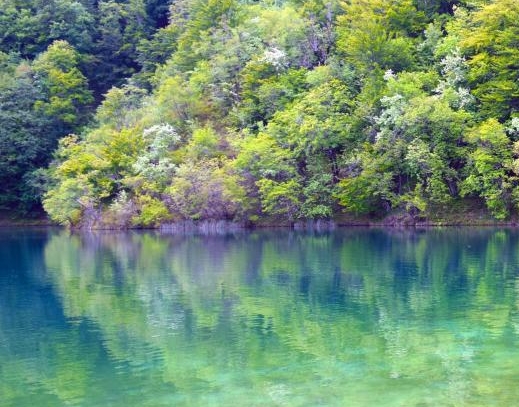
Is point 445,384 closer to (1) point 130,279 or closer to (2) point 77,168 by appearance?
(1) point 130,279

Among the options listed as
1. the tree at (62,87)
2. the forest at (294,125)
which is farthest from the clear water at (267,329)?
the tree at (62,87)

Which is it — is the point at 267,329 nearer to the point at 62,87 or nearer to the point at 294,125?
the point at 294,125

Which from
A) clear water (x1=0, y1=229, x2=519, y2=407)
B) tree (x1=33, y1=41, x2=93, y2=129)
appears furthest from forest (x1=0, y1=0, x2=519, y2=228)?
clear water (x1=0, y1=229, x2=519, y2=407)

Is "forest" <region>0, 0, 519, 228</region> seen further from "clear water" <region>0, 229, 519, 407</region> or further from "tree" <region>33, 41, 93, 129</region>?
"clear water" <region>0, 229, 519, 407</region>

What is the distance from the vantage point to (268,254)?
3058 cm

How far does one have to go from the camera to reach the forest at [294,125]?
43156 mm

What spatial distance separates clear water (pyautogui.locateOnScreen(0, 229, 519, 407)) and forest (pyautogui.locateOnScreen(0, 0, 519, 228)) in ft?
47.2

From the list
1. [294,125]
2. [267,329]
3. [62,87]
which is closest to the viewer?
[267,329]

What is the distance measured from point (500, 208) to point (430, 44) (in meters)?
13.4

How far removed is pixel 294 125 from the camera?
154 feet

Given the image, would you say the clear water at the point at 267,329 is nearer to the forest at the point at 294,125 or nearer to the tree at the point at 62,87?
the forest at the point at 294,125

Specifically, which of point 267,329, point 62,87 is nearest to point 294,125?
point 62,87

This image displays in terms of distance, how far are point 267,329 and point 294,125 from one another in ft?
108

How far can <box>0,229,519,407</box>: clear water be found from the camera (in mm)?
10812
